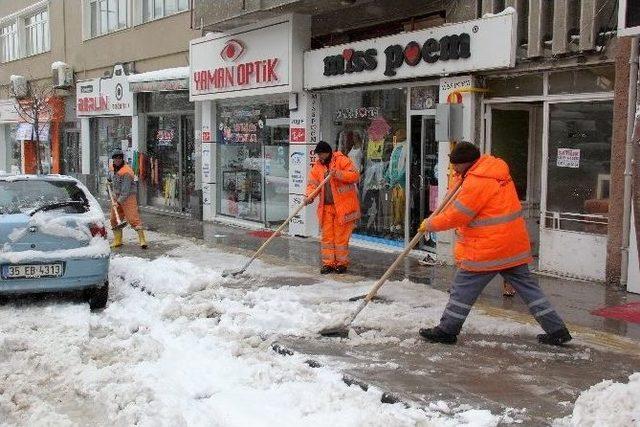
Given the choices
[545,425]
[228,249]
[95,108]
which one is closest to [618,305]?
[545,425]

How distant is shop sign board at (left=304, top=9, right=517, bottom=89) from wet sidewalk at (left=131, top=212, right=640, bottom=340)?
2.75 metres

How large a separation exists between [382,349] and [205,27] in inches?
386

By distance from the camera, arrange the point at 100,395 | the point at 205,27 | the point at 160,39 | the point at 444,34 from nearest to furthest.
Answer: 1. the point at 100,395
2. the point at 444,34
3. the point at 205,27
4. the point at 160,39

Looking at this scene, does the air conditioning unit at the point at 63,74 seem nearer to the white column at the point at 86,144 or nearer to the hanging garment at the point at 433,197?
the white column at the point at 86,144

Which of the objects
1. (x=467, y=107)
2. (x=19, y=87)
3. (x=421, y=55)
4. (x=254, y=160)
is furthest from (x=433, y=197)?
(x=19, y=87)

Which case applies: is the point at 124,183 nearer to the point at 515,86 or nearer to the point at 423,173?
the point at 423,173

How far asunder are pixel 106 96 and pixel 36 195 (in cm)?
1254

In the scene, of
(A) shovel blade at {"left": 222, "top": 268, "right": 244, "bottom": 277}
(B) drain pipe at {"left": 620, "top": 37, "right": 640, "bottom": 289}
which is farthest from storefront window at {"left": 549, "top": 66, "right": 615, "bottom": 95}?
(A) shovel blade at {"left": 222, "top": 268, "right": 244, "bottom": 277}

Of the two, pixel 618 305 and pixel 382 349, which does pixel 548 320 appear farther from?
pixel 618 305

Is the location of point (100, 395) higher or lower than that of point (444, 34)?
lower

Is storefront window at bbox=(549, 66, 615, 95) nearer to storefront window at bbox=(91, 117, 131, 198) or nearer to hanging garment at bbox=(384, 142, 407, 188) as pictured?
hanging garment at bbox=(384, 142, 407, 188)

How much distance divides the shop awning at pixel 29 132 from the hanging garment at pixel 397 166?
16.8 meters

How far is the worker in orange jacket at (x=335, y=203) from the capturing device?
9.34 meters

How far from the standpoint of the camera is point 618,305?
756cm
